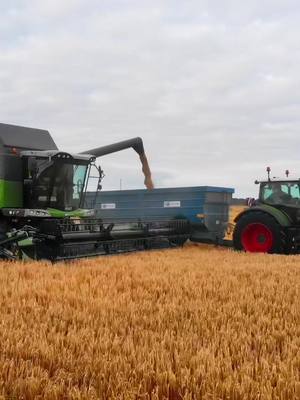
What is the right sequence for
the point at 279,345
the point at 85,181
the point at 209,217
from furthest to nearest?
the point at 209,217 → the point at 85,181 → the point at 279,345

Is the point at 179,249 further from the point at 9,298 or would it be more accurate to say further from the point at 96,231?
the point at 9,298

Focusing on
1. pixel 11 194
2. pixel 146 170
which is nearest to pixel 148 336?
pixel 11 194

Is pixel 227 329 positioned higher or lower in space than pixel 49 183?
lower

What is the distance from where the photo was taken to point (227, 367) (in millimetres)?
2586

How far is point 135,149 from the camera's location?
1424 centimetres

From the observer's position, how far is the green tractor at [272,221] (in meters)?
9.63

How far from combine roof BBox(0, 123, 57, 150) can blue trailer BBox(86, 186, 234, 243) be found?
65.3 inches

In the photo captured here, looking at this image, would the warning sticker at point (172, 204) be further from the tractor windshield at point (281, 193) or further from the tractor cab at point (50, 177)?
the tractor cab at point (50, 177)

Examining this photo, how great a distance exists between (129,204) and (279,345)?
10531 mm

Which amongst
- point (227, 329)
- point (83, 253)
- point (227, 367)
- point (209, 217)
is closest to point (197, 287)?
point (227, 329)

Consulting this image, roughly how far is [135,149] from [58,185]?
15.9ft

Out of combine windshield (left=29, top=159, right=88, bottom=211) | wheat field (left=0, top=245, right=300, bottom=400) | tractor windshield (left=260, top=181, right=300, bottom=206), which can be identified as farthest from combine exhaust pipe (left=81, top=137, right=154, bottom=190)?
wheat field (left=0, top=245, right=300, bottom=400)

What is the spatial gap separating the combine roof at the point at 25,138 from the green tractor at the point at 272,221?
14.2 feet

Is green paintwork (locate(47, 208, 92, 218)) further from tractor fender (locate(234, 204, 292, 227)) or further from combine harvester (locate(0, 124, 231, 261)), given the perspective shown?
tractor fender (locate(234, 204, 292, 227))
